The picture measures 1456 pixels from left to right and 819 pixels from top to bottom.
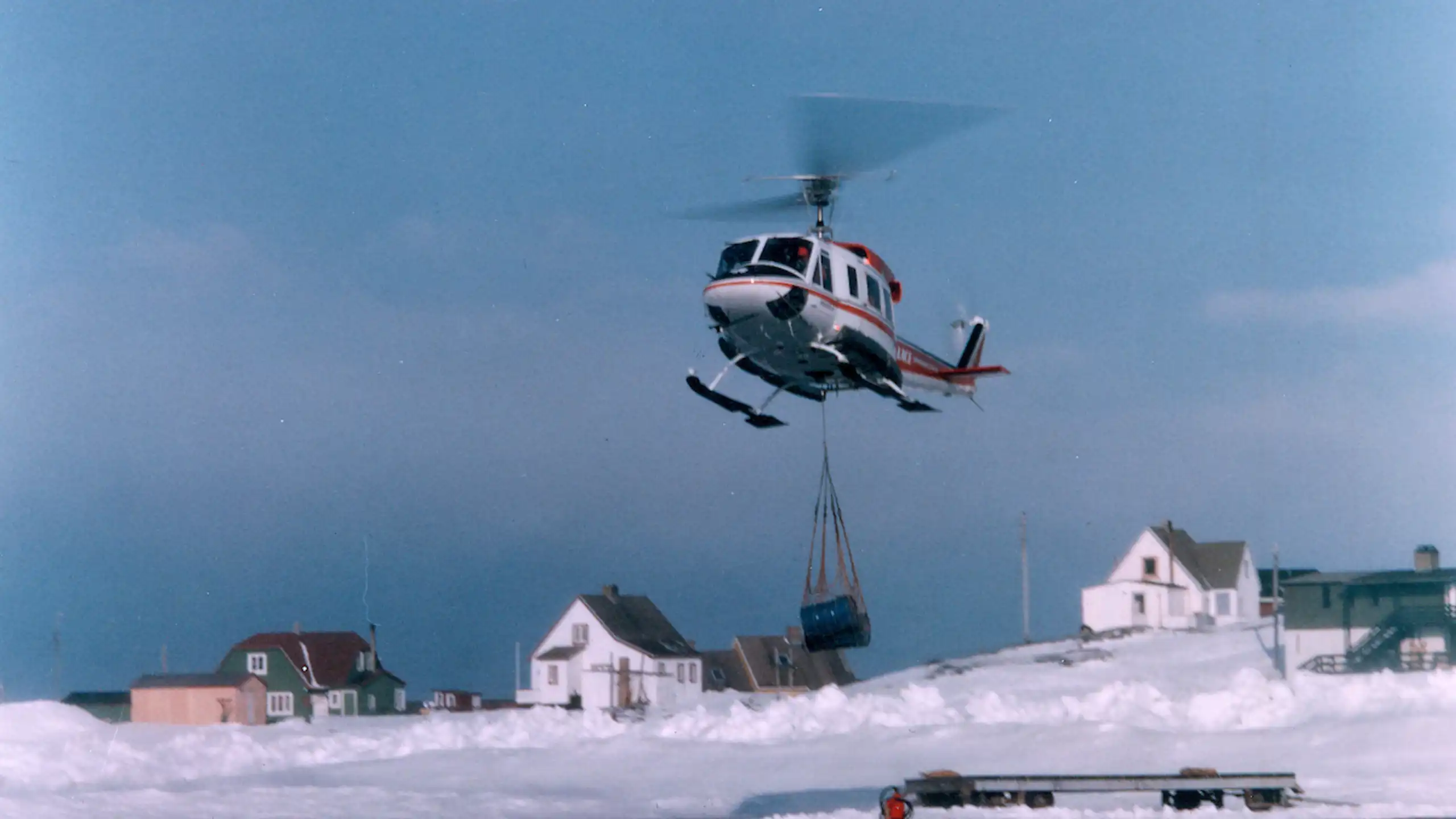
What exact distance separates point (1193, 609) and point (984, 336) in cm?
3282

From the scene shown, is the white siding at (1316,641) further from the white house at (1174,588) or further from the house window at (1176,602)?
the house window at (1176,602)

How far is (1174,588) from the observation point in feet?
200


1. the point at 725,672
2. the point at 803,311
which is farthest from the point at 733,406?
the point at 725,672

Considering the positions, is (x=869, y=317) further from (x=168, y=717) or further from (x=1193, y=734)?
(x=168, y=717)

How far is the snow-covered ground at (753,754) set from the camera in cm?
2489

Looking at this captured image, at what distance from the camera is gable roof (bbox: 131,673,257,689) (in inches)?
1859

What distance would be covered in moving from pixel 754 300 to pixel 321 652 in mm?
37013

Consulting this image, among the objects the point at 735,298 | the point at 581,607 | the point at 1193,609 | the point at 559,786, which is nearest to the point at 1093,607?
the point at 1193,609

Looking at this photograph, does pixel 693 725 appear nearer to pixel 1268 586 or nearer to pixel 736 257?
pixel 736 257

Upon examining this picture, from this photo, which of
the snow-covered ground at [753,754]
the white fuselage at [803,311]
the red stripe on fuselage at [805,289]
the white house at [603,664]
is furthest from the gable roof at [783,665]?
the red stripe on fuselage at [805,289]

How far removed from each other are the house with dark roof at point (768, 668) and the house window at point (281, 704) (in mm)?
15102

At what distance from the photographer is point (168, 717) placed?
47.3 metres

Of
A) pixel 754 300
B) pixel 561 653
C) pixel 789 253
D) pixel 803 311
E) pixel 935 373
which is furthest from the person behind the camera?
pixel 561 653

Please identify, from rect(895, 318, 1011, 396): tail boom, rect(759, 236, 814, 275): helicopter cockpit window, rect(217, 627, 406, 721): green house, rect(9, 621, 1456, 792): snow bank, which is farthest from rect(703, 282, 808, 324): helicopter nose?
rect(217, 627, 406, 721): green house
